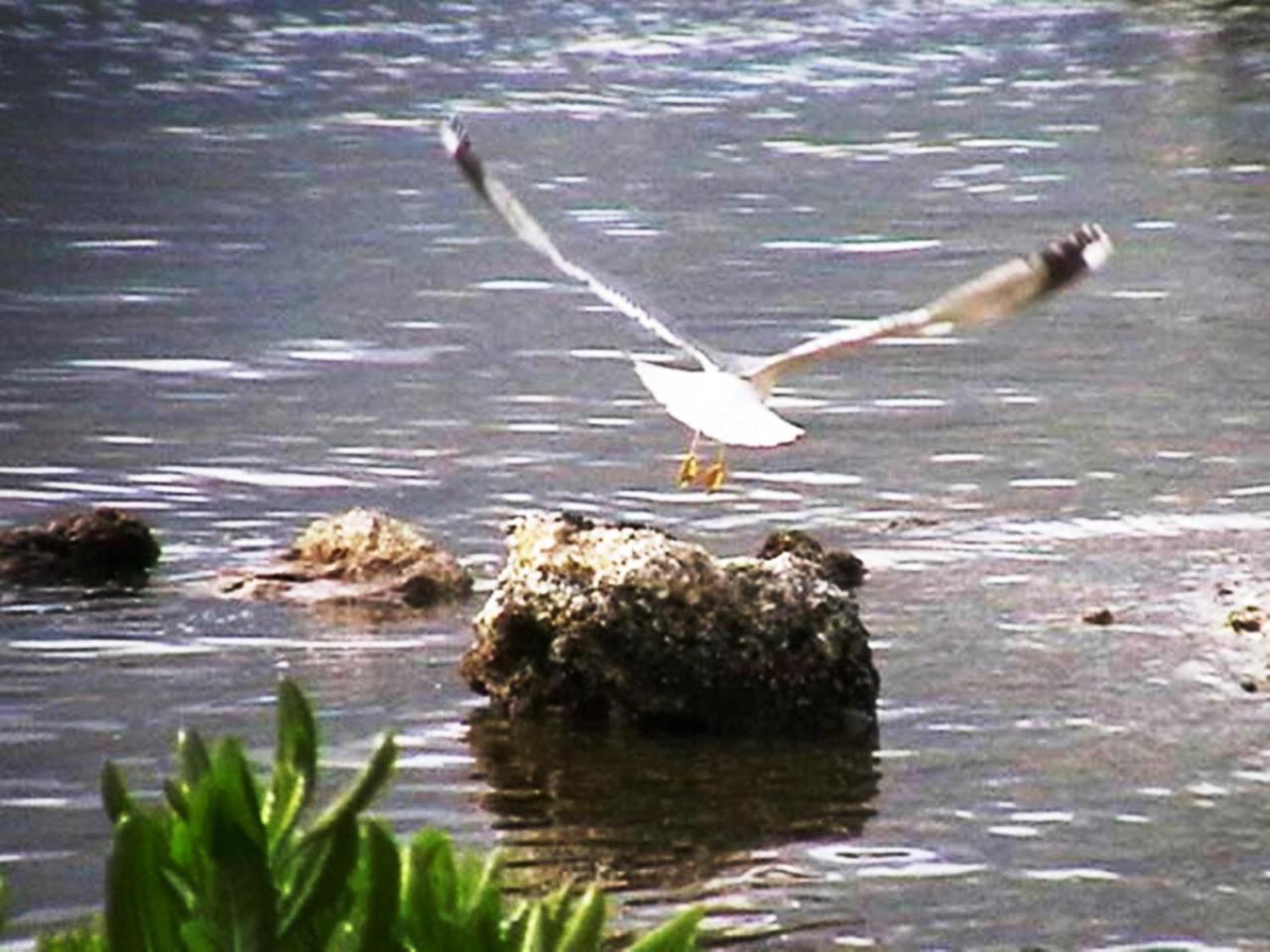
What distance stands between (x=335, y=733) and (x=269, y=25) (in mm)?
29652

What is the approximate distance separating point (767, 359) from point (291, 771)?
8.34ft

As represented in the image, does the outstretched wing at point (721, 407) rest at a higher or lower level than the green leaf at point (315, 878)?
higher

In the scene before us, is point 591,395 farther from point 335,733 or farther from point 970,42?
point 970,42

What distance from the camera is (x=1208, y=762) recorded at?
9.27 m

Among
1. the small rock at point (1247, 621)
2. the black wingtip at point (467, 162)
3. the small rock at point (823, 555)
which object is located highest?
the black wingtip at point (467, 162)

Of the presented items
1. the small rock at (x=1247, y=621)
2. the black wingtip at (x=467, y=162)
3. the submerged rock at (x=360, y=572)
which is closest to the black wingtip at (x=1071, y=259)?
the black wingtip at (x=467, y=162)

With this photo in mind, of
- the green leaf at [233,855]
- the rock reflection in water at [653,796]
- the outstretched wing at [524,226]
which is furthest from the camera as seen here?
the rock reflection in water at [653,796]

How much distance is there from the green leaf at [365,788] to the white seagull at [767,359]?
5.85ft

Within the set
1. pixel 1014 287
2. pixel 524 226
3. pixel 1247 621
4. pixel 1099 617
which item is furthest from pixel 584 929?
pixel 1099 617

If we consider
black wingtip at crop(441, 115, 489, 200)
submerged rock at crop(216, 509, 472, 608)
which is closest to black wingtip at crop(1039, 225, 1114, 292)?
black wingtip at crop(441, 115, 489, 200)

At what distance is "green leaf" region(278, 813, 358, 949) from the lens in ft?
12.6

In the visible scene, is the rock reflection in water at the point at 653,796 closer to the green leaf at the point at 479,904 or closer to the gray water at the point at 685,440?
the gray water at the point at 685,440

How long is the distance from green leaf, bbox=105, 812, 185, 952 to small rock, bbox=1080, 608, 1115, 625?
7305 millimetres

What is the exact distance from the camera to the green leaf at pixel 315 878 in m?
3.85
